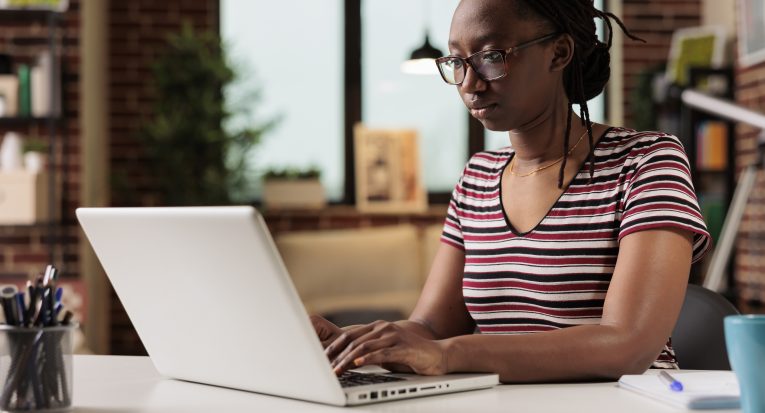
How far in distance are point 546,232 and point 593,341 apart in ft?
1.15

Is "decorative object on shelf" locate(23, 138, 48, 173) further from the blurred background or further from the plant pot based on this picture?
the plant pot

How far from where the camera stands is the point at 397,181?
5379 millimetres

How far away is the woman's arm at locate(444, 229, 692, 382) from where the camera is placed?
47.5 inches

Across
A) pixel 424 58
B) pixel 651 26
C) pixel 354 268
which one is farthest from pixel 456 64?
pixel 651 26

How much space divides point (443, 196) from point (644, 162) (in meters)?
4.12

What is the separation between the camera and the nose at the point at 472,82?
1.47 m

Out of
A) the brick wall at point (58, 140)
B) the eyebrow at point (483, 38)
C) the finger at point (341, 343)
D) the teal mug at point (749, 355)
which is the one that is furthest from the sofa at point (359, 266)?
the teal mug at point (749, 355)

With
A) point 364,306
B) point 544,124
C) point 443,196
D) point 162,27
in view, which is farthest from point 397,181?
point 544,124

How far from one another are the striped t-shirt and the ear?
15 cm

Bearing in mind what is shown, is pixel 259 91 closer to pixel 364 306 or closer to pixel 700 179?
pixel 364 306

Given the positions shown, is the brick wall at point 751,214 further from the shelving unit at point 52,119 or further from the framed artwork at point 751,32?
the shelving unit at point 52,119

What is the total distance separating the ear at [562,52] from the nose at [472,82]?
0.52 ft

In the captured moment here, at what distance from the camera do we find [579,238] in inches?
60.2

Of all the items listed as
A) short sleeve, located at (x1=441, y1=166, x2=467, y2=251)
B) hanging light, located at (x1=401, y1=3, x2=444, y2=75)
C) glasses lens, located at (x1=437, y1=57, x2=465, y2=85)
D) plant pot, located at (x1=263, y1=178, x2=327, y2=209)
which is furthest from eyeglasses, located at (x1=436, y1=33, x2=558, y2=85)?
plant pot, located at (x1=263, y1=178, x2=327, y2=209)
